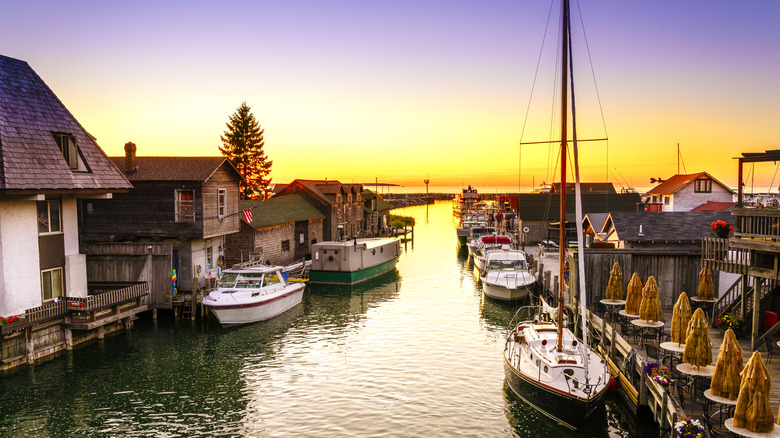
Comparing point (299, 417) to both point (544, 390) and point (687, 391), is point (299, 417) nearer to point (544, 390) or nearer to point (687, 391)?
point (544, 390)

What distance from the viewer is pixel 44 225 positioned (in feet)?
91.5

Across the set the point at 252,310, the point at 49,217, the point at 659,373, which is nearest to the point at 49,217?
the point at 49,217

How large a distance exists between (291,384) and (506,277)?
2082 centimetres

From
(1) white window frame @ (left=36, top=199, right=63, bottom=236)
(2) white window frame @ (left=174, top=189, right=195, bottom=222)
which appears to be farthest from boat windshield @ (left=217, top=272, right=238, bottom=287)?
(1) white window frame @ (left=36, top=199, right=63, bottom=236)

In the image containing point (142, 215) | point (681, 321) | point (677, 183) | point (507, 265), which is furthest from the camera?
point (677, 183)

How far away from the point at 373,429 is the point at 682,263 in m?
19.6

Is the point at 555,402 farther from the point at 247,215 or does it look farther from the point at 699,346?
the point at 247,215

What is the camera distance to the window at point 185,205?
36.1 metres

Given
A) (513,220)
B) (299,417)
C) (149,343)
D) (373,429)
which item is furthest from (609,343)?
(513,220)

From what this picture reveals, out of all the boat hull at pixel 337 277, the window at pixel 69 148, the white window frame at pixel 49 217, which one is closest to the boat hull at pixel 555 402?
the white window frame at pixel 49 217

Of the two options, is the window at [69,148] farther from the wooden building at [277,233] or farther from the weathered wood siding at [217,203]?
the wooden building at [277,233]

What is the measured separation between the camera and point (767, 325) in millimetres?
21500

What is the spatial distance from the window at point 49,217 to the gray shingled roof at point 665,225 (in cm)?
3247

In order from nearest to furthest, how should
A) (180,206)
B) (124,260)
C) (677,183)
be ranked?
(124,260), (180,206), (677,183)
